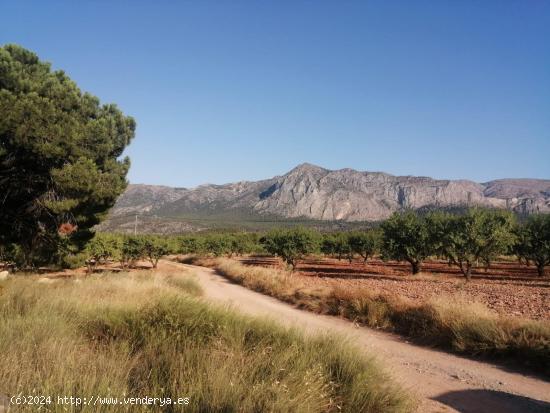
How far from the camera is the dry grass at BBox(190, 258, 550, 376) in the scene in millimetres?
8469

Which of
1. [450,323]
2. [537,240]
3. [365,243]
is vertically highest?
[537,240]

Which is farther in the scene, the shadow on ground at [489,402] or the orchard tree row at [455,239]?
the orchard tree row at [455,239]

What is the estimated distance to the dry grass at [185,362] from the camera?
3.75 meters

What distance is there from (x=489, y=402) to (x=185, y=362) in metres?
4.81

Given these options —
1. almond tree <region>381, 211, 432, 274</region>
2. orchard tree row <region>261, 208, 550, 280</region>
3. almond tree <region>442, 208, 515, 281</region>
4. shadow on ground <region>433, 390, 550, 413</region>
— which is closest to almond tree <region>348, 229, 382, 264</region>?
orchard tree row <region>261, 208, 550, 280</region>

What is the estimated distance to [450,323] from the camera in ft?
33.9

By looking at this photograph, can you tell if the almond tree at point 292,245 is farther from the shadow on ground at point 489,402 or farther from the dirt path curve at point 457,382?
the shadow on ground at point 489,402

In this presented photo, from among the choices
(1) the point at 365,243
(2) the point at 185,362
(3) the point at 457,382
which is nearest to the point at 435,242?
(1) the point at 365,243

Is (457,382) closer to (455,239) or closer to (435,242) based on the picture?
(455,239)

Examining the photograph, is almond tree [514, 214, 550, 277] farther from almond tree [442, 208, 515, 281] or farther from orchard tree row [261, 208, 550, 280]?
almond tree [442, 208, 515, 281]

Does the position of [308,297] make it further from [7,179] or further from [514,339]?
[7,179]

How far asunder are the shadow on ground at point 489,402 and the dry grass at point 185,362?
5.16 feet

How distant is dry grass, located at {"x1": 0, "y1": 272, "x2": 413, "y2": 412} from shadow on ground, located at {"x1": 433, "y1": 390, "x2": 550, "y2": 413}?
61.9 inches

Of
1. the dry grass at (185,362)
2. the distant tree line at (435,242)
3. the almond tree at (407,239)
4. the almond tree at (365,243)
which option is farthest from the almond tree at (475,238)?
the dry grass at (185,362)
